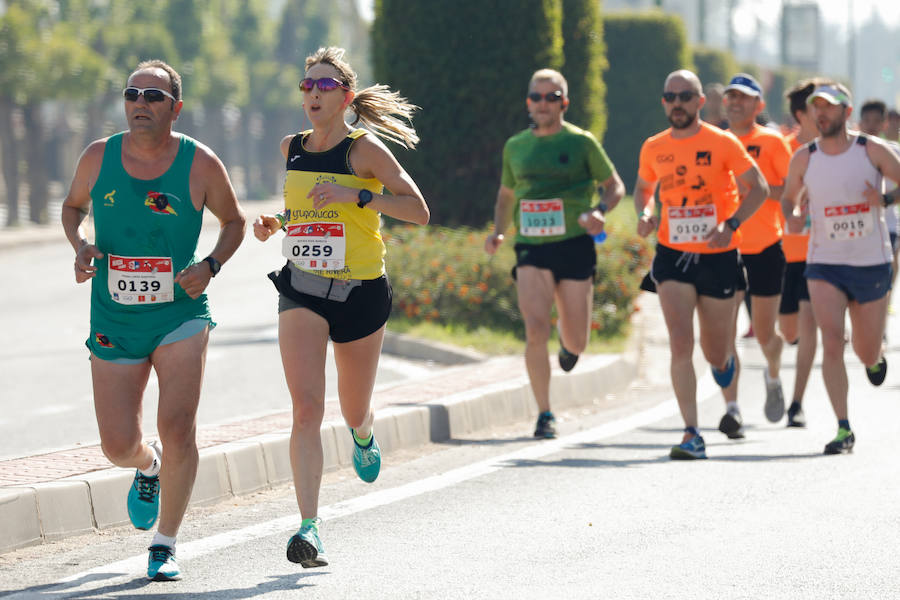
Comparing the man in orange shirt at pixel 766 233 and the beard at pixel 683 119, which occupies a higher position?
the beard at pixel 683 119

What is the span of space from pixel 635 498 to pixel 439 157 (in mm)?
11292

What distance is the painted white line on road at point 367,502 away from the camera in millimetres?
5820

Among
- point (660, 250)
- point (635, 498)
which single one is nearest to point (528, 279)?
point (660, 250)

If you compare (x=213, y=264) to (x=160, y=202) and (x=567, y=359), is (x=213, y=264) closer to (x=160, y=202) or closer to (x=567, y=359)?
(x=160, y=202)

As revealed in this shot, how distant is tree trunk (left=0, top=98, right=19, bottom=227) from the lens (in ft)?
143

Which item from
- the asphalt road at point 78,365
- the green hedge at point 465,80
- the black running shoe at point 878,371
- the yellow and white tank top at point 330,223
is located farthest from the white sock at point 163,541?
the green hedge at point 465,80

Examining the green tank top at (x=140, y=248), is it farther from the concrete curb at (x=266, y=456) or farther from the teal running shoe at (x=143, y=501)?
the concrete curb at (x=266, y=456)

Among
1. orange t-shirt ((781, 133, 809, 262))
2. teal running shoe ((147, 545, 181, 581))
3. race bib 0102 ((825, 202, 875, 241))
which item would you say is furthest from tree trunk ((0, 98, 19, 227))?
teal running shoe ((147, 545, 181, 581))

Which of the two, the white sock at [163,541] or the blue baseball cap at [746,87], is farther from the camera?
the blue baseball cap at [746,87]

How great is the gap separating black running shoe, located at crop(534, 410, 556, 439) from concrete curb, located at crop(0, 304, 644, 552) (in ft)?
1.50

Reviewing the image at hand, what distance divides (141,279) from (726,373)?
4.65 m

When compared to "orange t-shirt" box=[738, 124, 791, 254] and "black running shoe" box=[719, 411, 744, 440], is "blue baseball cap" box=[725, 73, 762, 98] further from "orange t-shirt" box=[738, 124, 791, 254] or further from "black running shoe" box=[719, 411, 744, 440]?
"black running shoe" box=[719, 411, 744, 440]

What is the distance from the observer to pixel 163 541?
19.2ft

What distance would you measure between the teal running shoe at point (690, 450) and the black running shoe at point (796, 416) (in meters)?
1.53
